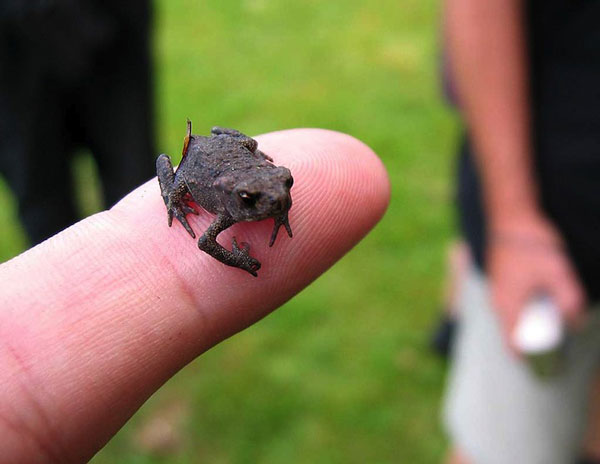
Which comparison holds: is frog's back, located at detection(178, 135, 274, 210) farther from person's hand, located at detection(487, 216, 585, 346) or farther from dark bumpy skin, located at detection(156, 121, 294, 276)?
person's hand, located at detection(487, 216, 585, 346)

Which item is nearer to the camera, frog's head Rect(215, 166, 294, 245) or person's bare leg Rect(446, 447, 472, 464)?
frog's head Rect(215, 166, 294, 245)

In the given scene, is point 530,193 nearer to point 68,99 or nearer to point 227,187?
point 227,187

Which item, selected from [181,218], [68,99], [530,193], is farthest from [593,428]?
[68,99]

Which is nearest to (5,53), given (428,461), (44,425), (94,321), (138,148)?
(138,148)

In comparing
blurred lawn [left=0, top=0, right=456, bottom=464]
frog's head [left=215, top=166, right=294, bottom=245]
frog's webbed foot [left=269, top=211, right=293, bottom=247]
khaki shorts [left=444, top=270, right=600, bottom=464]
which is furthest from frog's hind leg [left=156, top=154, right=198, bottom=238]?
blurred lawn [left=0, top=0, right=456, bottom=464]

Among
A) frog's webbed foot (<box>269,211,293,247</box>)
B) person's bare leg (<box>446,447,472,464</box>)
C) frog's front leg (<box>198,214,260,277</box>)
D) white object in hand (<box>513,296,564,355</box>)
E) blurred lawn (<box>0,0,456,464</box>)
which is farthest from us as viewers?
blurred lawn (<box>0,0,456,464</box>)

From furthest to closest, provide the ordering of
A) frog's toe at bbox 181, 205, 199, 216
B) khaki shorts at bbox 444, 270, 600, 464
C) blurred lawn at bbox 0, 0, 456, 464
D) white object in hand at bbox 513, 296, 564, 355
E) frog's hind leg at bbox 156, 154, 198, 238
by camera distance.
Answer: blurred lawn at bbox 0, 0, 456, 464 < khaki shorts at bbox 444, 270, 600, 464 < white object in hand at bbox 513, 296, 564, 355 < frog's toe at bbox 181, 205, 199, 216 < frog's hind leg at bbox 156, 154, 198, 238

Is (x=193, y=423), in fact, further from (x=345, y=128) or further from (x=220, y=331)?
(x=345, y=128)
